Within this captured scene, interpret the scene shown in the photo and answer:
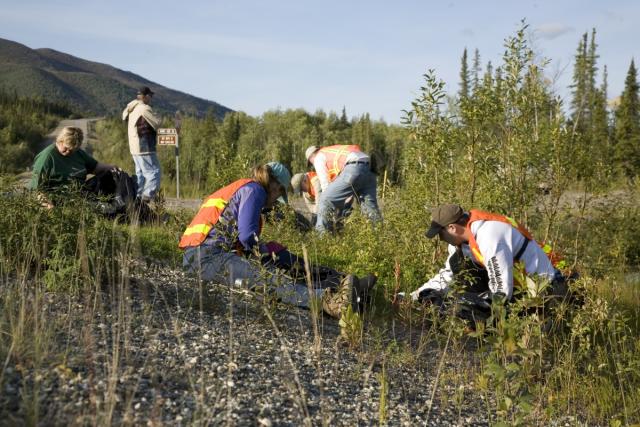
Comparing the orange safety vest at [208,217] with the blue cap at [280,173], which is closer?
the orange safety vest at [208,217]

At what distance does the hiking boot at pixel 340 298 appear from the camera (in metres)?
4.86

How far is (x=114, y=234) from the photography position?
4.78 m

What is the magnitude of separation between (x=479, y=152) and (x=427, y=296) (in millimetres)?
1773

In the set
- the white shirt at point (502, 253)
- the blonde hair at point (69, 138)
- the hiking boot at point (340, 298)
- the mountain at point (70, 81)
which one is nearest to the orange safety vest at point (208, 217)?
the hiking boot at point (340, 298)

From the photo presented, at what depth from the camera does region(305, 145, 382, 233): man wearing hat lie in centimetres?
872

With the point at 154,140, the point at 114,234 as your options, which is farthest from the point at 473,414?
the point at 154,140

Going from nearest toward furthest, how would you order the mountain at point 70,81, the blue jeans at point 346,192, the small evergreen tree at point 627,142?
the blue jeans at point 346,192
the small evergreen tree at point 627,142
the mountain at point 70,81

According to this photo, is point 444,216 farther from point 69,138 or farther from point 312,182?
point 312,182

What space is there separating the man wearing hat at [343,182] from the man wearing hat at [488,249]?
10.1 feet

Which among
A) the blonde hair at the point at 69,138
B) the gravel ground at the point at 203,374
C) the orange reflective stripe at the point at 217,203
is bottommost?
the gravel ground at the point at 203,374

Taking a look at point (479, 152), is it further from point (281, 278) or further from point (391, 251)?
point (281, 278)

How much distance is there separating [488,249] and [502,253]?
0.11 meters

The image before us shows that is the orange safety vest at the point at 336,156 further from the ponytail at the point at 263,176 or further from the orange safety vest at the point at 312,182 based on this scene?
the ponytail at the point at 263,176

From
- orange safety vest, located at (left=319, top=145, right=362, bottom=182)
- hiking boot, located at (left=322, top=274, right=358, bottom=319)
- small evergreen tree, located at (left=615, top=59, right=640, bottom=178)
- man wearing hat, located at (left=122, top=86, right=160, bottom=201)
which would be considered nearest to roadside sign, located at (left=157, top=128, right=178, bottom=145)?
man wearing hat, located at (left=122, top=86, right=160, bottom=201)
